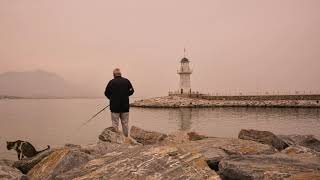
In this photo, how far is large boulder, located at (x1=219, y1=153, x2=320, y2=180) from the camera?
17.0 ft

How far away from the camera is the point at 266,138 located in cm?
1081

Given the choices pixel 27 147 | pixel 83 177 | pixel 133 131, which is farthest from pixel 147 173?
pixel 133 131

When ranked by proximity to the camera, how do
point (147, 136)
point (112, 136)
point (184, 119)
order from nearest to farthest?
point (112, 136)
point (147, 136)
point (184, 119)

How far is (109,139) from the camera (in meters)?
10.1

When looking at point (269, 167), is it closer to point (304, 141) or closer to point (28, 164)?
point (28, 164)

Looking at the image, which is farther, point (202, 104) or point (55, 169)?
point (202, 104)

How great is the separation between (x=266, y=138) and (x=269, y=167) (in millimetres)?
5477

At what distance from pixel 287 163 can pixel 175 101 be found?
8998 cm

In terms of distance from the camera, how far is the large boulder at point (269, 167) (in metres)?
5.19

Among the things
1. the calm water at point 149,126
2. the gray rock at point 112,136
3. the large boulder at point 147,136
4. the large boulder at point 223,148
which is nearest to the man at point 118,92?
the gray rock at point 112,136

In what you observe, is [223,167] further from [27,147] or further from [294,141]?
[27,147]

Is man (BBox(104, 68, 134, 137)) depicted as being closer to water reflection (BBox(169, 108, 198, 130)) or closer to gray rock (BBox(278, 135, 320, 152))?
gray rock (BBox(278, 135, 320, 152))

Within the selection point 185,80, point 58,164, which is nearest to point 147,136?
point 58,164

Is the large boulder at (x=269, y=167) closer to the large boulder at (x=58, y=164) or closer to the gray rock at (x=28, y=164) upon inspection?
the large boulder at (x=58, y=164)
